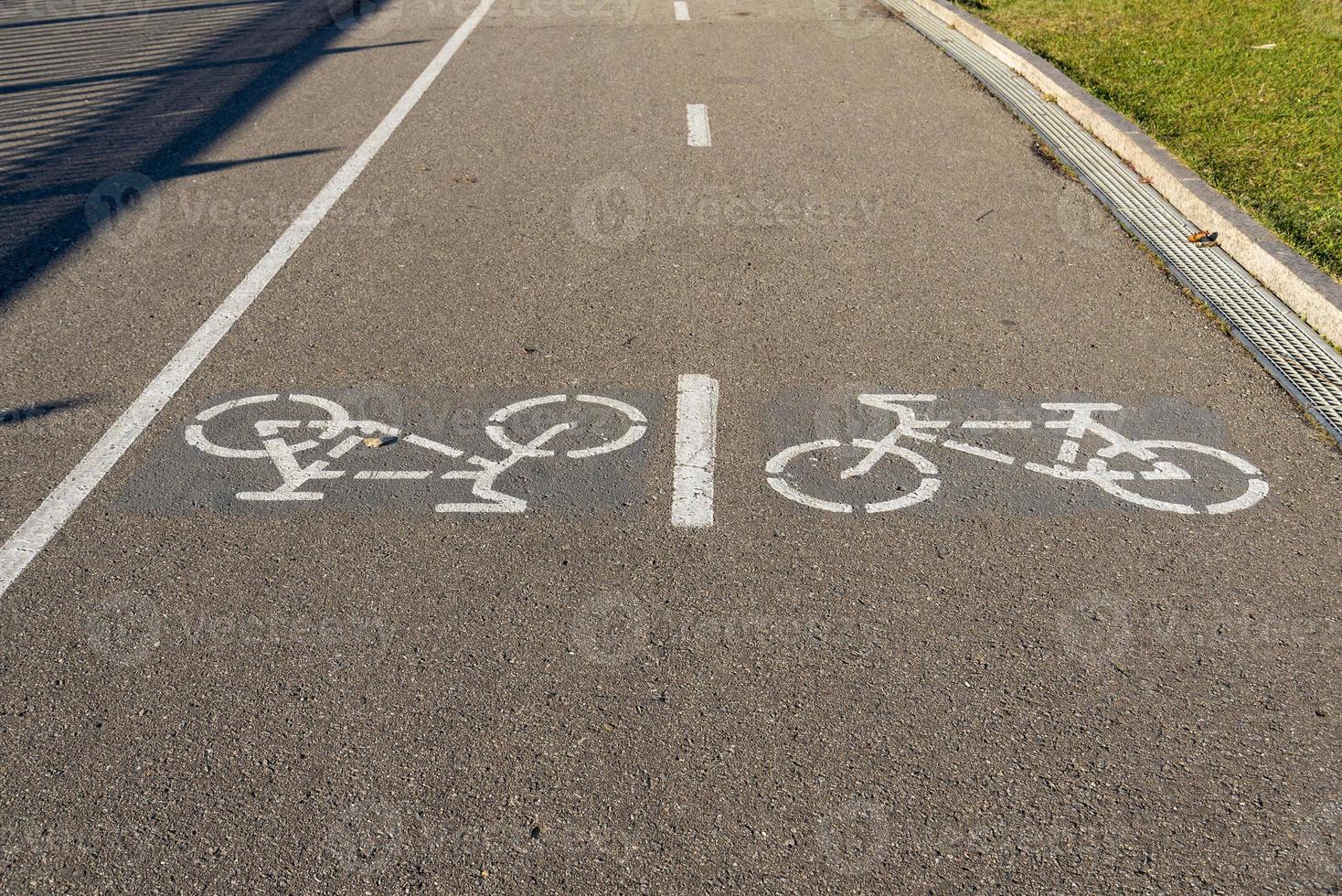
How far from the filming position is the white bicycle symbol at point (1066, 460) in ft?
15.1

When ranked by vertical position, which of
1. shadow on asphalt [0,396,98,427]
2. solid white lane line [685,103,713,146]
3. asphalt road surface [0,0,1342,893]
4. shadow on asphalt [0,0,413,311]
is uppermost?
shadow on asphalt [0,0,413,311]

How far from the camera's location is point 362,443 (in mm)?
5031

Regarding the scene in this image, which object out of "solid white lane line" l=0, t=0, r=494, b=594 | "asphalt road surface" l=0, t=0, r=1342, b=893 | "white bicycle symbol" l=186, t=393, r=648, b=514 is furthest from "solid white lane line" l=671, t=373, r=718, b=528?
"solid white lane line" l=0, t=0, r=494, b=594

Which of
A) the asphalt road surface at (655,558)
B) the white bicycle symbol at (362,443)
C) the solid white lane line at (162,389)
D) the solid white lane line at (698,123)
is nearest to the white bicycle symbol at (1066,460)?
the asphalt road surface at (655,558)

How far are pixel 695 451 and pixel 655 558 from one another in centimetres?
80

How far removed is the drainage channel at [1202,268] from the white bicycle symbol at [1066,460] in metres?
0.73

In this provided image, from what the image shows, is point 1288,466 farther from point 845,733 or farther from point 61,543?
point 61,543

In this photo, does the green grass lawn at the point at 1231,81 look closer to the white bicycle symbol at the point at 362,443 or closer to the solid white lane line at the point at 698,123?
the solid white lane line at the point at 698,123

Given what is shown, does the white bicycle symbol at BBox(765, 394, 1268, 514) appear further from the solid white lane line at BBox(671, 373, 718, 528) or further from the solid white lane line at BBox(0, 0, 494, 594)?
the solid white lane line at BBox(0, 0, 494, 594)

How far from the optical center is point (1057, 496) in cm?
462

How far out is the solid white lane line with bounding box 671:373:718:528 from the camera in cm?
456

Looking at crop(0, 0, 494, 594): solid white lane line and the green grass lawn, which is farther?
the green grass lawn

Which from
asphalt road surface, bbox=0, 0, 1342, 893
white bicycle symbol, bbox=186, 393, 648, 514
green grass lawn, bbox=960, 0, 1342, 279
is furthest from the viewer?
green grass lawn, bbox=960, 0, 1342, 279

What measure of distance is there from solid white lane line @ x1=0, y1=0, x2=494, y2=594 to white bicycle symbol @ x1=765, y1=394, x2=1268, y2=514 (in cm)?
271
